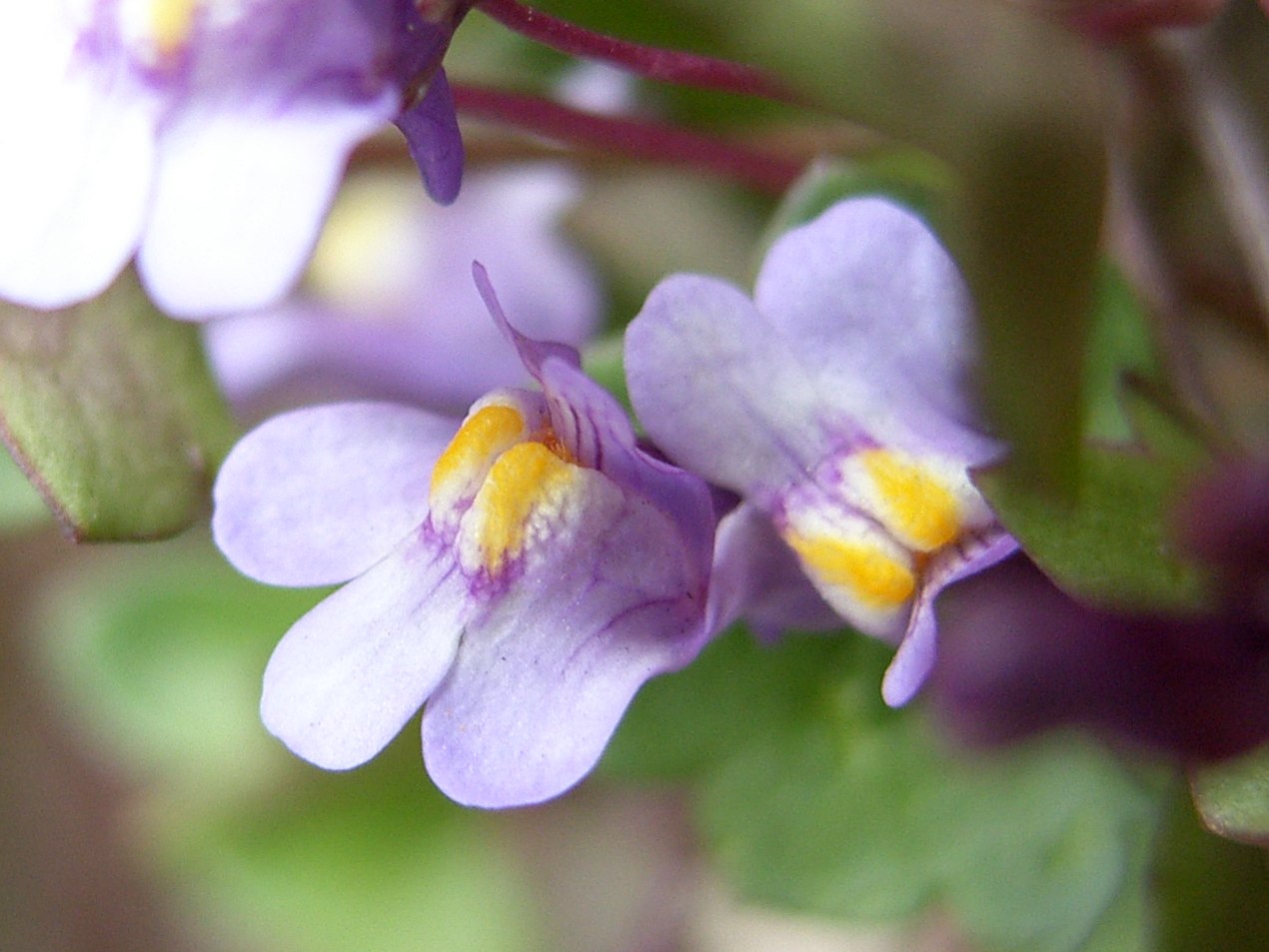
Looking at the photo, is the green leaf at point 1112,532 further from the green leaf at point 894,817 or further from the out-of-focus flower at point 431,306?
the out-of-focus flower at point 431,306

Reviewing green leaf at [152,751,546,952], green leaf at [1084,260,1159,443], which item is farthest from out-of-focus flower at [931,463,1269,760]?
green leaf at [152,751,546,952]

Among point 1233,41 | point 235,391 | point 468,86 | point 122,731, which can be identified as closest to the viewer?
point 468,86

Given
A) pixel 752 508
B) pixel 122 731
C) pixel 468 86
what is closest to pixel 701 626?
A: pixel 752 508

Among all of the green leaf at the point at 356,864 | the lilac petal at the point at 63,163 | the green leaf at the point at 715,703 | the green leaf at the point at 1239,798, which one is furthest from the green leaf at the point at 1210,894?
the green leaf at the point at 356,864

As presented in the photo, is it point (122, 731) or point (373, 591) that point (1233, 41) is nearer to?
point (373, 591)

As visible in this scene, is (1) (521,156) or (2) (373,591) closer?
(2) (373,591)

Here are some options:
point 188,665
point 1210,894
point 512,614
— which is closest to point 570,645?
point 512,614
